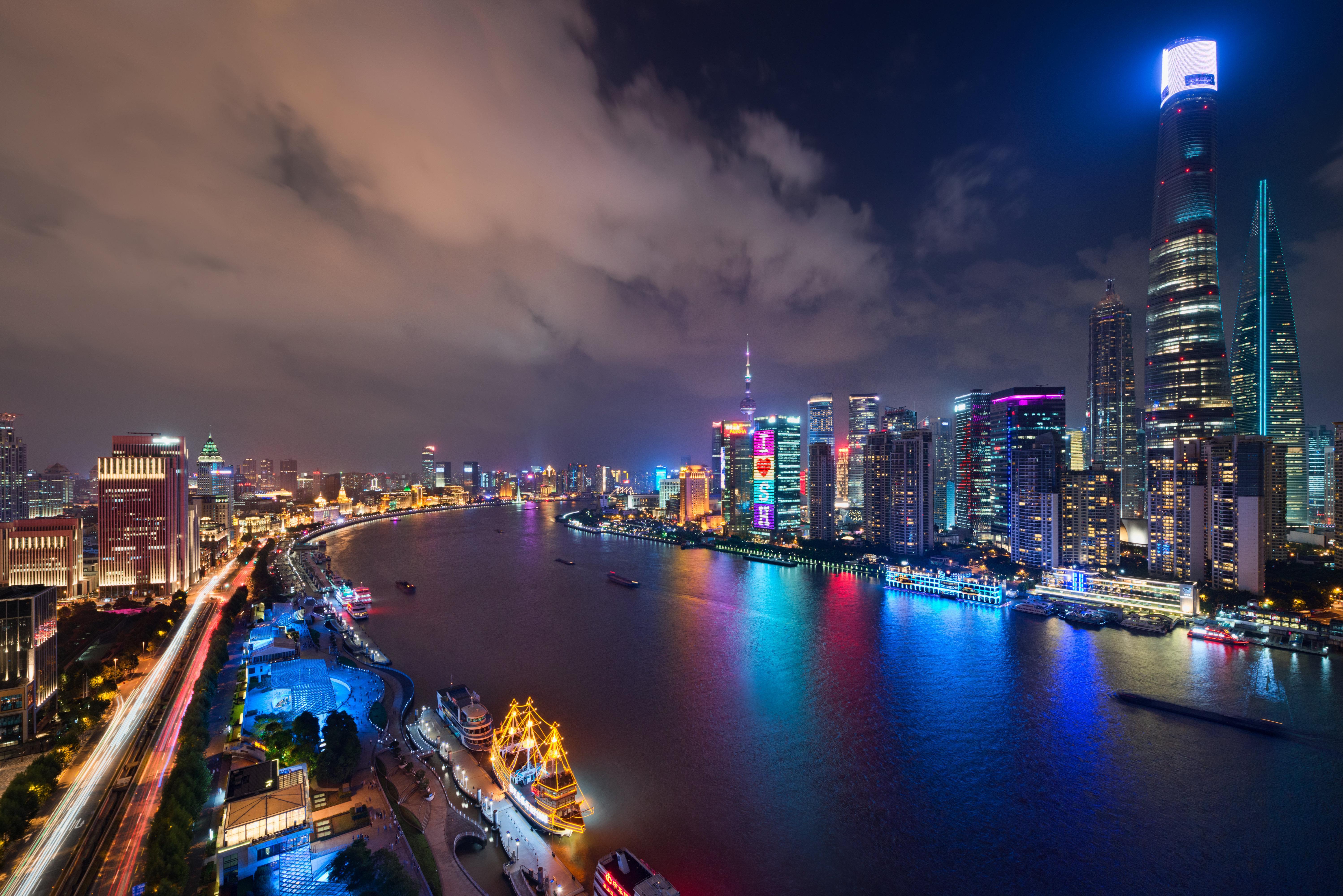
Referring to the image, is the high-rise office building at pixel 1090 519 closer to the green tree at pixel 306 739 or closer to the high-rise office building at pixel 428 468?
the green tree at pixel 306 739

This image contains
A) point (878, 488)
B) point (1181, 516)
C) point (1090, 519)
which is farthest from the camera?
point (878, 488)

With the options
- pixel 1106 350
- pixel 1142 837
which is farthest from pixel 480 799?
pixel 1106 350

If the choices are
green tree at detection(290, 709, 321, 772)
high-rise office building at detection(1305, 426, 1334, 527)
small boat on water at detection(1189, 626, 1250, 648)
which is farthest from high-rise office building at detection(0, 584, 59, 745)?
high-rise office building at detection(1305, 426, 1334, 527)

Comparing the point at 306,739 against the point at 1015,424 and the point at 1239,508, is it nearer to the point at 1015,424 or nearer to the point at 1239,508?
the point at 1239,508

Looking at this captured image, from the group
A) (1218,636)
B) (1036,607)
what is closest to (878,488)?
(1036,607)

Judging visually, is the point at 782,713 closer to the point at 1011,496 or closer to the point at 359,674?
the point at 359,674

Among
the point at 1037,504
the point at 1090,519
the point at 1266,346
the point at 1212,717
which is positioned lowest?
the point at 1212,717

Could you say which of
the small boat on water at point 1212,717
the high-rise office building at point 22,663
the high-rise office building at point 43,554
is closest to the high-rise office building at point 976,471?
the small boat on water at point 1212,717
